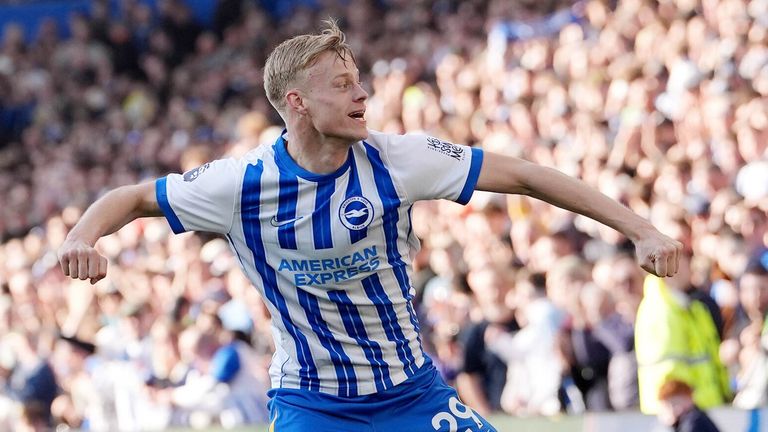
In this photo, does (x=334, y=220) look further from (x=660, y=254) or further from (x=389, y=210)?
(x=660, y=254)

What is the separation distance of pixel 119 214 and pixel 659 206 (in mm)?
4970

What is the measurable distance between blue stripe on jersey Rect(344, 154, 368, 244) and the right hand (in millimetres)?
938

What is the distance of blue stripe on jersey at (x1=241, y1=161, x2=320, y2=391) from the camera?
18.2 feet

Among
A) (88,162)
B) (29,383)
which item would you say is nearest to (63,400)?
(29,383)

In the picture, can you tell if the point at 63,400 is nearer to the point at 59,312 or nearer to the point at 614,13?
the point at 59,312

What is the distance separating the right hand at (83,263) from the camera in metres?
5.03

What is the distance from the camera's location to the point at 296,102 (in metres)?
5.54

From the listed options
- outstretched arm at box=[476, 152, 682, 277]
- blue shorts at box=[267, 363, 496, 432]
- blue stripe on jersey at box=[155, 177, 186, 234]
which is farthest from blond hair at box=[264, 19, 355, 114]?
blue shorts at box=[267, 363, 496, 432]

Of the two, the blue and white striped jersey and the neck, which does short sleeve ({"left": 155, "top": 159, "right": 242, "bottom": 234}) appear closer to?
the blue and white striped jersey

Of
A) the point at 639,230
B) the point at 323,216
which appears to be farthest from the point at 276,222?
the point at 639,230

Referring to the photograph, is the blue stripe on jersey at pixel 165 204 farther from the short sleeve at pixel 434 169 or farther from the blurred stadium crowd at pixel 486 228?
the blurred stadium crowd at pixel 486 228

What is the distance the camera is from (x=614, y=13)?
13.7 meters

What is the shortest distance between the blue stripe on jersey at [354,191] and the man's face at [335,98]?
0.49 feet

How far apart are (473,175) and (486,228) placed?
5416mm
